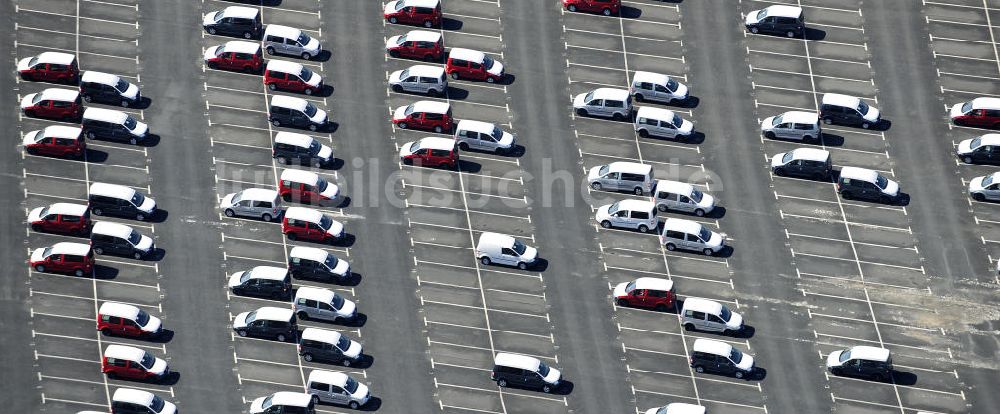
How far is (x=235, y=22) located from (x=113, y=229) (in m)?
23.7

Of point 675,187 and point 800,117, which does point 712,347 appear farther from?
point 800,117

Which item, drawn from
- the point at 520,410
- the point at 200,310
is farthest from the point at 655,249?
the point at 200,310

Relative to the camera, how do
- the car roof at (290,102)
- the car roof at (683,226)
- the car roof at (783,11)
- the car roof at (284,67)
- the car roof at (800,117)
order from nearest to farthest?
the car roof at (683,226) < the car roof at (290,102) < the car roof at (800,117) < the car roof at (284,67) < the car roof at (783,11)

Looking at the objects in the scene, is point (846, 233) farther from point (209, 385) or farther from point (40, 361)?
point (40, 361)

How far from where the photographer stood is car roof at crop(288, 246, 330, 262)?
13625 cm

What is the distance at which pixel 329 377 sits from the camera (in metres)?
127

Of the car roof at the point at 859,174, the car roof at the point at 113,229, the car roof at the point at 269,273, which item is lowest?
the car roof at the point at 269,273

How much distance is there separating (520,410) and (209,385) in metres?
18.7

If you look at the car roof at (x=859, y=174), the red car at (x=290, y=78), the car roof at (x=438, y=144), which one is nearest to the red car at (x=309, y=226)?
the car roof at (x=438, y=144)

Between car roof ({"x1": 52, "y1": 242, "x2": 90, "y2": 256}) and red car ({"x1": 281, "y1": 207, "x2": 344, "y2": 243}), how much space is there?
1292cm

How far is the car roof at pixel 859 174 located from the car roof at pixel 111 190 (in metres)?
47.2

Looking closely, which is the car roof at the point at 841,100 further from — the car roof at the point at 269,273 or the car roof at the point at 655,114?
the car roof at the point at 269,273

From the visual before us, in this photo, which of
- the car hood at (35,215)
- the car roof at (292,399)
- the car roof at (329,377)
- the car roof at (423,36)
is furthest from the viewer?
the car roof at (423,36)

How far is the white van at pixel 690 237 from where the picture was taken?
139375 millimetres
